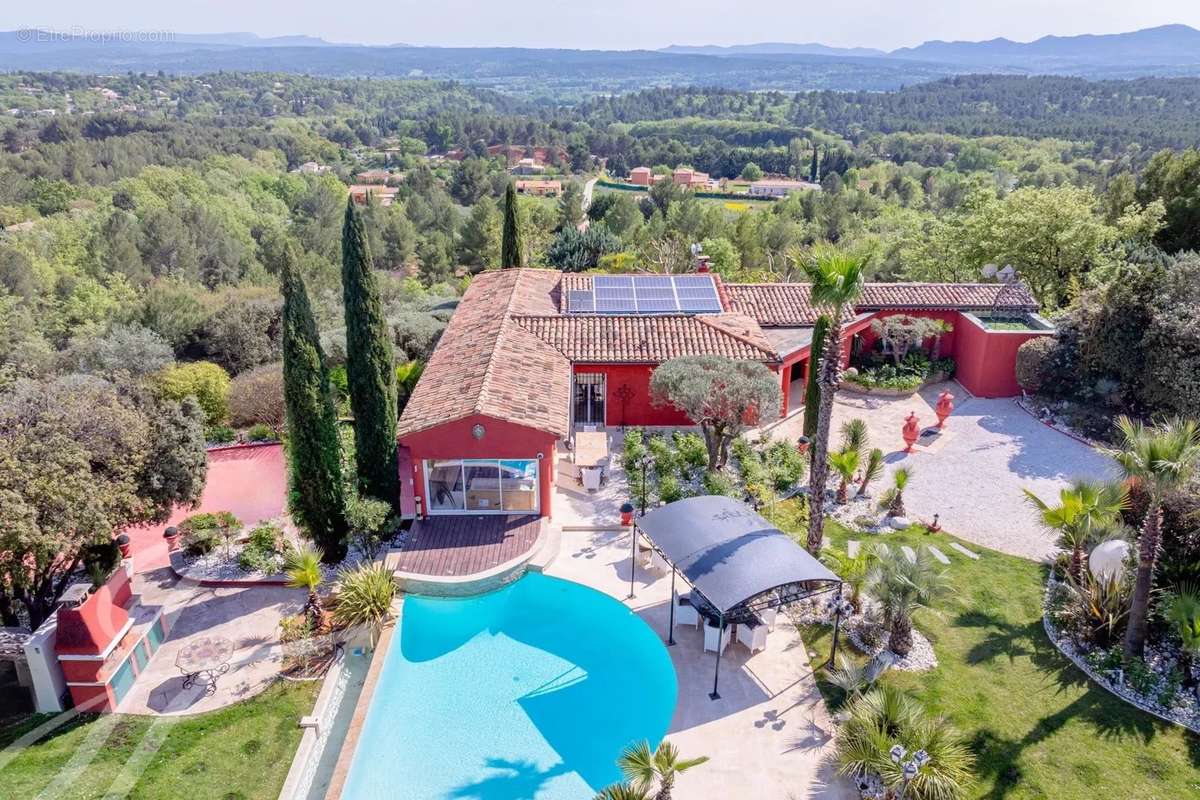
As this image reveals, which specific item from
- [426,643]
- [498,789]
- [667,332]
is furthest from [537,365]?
[498,789]

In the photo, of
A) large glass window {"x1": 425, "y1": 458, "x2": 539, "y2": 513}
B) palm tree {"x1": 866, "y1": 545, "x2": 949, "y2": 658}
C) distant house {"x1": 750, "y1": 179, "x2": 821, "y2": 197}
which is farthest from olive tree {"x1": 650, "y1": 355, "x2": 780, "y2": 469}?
distant house {"x1": 750, "y1": 179, "x2": 821, "y2": 197}

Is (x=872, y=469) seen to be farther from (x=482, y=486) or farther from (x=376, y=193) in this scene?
(x=376, y=193)

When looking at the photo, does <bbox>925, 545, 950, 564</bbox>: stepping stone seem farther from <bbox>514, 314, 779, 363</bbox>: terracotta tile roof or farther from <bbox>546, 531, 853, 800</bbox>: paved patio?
<bbox>514, 314, 779, 363</bbox>: terracotta tile roof

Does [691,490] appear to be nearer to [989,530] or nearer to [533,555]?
[533,555]

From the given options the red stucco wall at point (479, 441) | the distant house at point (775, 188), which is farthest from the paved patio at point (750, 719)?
the distant house at point (775, 188)

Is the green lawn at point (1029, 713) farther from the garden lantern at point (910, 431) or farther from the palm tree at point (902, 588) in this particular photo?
the garden lantern at point (910, 431)

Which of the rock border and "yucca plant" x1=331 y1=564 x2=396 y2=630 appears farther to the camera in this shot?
"yucca plant" x1=331 y1=564 x2=396 y2=630

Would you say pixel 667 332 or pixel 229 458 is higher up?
pixel 667 332
